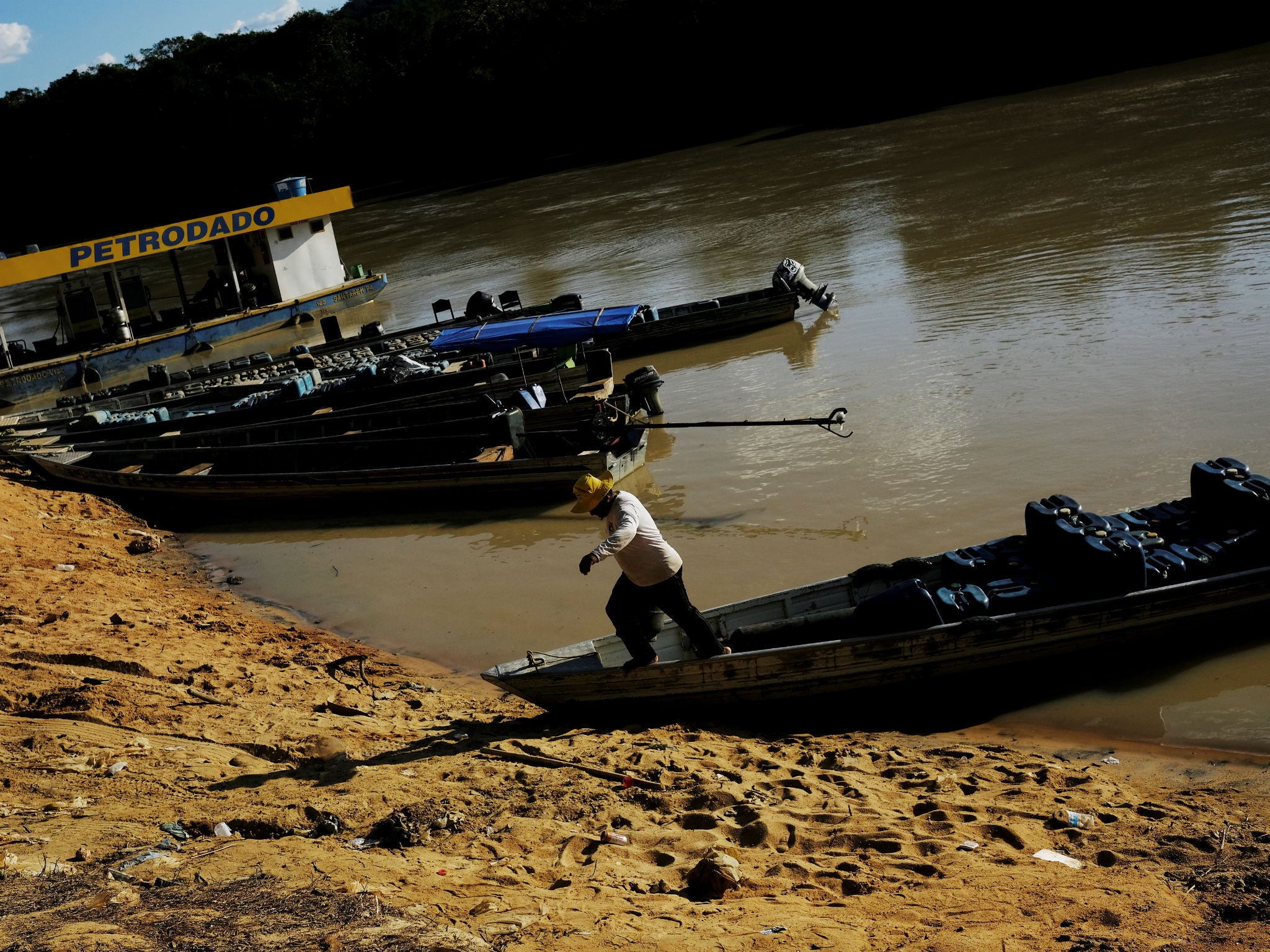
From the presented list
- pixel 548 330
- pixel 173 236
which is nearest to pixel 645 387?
pixel 548 330

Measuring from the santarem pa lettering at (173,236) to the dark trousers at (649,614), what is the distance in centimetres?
2151

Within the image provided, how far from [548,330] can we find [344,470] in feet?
16.6

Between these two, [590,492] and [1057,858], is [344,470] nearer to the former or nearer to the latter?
[590,492]

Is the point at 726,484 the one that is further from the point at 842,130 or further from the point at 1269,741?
the point at 842,130

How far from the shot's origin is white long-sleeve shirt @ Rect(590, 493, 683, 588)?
6.59 meters

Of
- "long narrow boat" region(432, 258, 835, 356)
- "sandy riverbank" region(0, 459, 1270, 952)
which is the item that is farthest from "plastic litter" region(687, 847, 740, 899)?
"long narrow boat" region(432, 258, 835, 356)

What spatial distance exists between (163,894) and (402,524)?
28.3 feet

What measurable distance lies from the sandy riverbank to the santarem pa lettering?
61.8 ft

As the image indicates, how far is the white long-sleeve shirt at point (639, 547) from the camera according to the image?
6.59 m

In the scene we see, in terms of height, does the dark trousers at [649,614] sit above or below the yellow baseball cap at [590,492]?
below

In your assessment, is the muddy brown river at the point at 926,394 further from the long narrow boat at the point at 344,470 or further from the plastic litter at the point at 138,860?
the plastic litter at the point at 138,860

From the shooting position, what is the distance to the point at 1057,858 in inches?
204

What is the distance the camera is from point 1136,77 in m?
38.3

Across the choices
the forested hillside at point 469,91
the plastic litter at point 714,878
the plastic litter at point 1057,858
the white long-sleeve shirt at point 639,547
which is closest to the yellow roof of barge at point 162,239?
the white long-sleeve shirt at point 639,547
